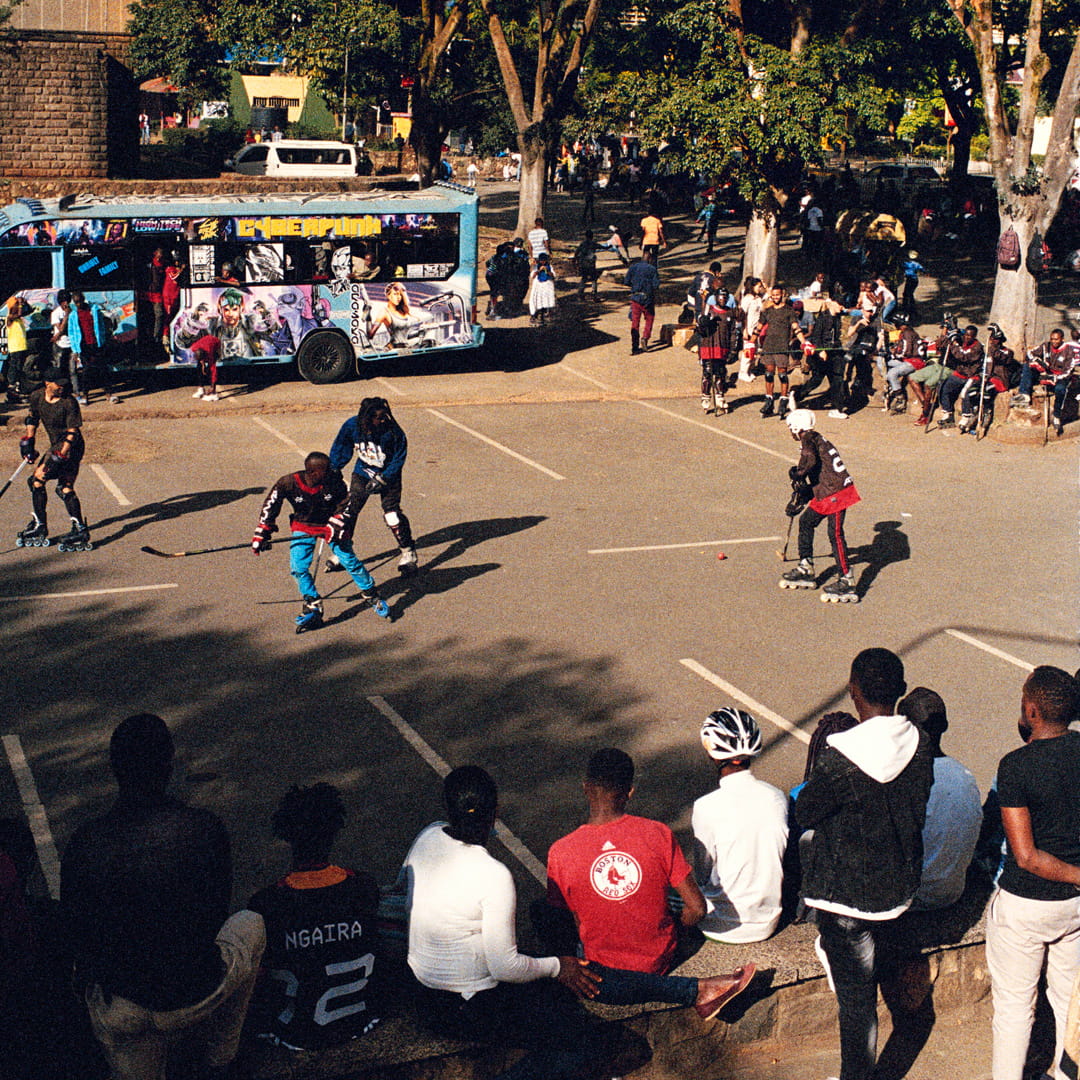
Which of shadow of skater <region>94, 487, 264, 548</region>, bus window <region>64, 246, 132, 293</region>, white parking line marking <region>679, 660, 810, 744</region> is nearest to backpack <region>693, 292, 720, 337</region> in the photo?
shadow of skater <region>94, 487, 264, 548</region>

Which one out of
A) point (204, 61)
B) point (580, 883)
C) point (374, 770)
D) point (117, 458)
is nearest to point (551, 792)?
point (374, 770)

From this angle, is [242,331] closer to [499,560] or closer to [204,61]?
[499,560]

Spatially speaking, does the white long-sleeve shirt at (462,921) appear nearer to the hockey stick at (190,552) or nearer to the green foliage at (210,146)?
the hockey stick at (190,552)

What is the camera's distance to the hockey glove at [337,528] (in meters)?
10.9

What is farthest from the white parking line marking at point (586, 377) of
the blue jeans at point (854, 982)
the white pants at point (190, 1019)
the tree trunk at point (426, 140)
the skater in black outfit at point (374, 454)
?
the white pants at point (190, 1019)

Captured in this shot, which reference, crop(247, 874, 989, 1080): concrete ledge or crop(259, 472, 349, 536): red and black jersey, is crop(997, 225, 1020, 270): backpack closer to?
crop(259, 472, 349, 536): red and black jersey

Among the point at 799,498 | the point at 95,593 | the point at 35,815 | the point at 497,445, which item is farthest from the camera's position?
the point at 497,445

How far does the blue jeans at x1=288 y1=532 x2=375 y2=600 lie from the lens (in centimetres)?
1094

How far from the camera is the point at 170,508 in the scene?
1467 centimetres

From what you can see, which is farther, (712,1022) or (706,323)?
(706,323)

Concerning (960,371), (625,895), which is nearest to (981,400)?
(960,371)

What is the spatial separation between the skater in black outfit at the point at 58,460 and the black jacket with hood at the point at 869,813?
972cm

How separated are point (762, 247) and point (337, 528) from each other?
54.5 ft

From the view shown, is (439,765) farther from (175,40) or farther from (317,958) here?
(175,40)
